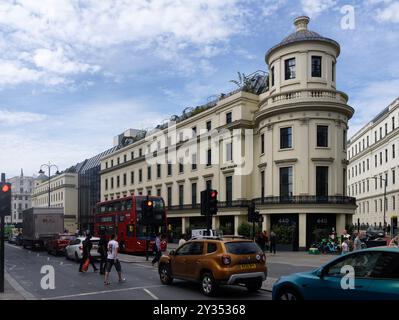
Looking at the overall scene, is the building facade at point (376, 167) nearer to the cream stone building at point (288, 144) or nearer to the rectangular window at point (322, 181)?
the cream stone building at point (288, 144)

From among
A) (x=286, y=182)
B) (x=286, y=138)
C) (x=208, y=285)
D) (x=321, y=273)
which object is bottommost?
(x=208, y=285)

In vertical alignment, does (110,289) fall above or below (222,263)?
below

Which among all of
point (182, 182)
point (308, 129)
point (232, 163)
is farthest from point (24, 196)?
point (308, 129)

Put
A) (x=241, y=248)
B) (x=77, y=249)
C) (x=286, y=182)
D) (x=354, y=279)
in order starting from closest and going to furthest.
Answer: (x=354, y=279) → (x=241, y=248) → (x=77, y=249) → (x=286, y=182)

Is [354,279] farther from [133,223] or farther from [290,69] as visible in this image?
[290,69]

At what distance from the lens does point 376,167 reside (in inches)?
3169

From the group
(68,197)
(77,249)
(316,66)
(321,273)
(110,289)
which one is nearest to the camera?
(321,273)

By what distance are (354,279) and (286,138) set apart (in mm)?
32321

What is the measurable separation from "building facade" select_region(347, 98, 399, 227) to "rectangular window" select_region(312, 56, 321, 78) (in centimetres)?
2714

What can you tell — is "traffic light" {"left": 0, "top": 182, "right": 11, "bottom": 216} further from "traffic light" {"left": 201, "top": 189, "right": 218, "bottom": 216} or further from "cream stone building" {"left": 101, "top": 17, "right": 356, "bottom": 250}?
"cream stone building" {"left": 101, "top": 17, "right": 356, "bottom": 250}

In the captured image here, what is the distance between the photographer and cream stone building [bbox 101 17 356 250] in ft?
128

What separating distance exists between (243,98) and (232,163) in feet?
20.2

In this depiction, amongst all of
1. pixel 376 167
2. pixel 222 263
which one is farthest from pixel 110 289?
pixel 376 167

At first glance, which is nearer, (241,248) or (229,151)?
(241,248)
